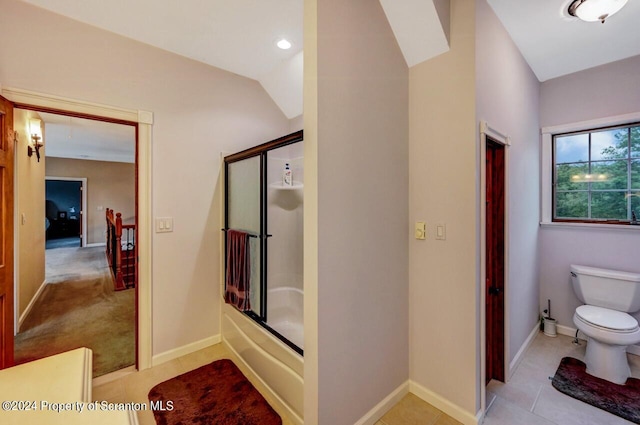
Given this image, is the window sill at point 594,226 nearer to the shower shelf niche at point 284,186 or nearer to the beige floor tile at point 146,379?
the shower shelf niche at point 284,186

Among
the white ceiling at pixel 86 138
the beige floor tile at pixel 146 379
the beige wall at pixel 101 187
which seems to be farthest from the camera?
the beige wall at pixel 101 187

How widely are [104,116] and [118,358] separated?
206 centimetres

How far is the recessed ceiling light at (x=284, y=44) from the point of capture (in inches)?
86.3

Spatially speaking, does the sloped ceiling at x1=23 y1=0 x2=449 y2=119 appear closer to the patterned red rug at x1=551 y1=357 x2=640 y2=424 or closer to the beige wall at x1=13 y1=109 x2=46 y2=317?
the beige wall at x1=13 y1=109 x2=46 y2=317

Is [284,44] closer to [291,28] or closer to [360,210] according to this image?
[291,28]

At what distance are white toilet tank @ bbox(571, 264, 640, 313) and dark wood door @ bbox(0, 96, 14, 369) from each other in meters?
4.49

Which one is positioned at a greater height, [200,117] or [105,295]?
[200,117]

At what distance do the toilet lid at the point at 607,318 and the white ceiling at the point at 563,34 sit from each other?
7.31 ft

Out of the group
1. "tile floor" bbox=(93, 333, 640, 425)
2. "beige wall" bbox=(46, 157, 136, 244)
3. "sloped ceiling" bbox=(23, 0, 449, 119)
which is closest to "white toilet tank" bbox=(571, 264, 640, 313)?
"tile floor" bbox=(93, 333, 640, 425)

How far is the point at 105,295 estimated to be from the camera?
368 cm

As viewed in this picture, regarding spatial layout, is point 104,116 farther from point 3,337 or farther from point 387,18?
point 387,18

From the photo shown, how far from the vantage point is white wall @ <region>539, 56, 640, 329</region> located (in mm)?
2344

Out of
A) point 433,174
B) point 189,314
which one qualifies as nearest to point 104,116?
point 189,314

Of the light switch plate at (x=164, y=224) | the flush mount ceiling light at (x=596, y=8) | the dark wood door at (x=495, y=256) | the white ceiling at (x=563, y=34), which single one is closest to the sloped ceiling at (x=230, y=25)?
the white ceiling at (x=563, y=34)
